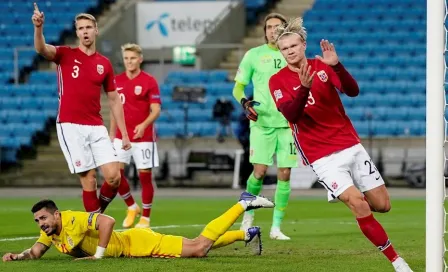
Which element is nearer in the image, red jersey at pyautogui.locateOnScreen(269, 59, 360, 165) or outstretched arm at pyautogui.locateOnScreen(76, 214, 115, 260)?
red jersey at pyautogui.locateOnScreen(269, 59, 360, 165)

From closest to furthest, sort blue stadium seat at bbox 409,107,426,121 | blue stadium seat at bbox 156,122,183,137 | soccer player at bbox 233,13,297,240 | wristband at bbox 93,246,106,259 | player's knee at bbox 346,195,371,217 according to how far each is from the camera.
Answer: player's knee at bbox 346,195,371,217, wristband at bbox 93,246,106,259, soccer player at bbox 233,13,297,240, blue stadium seat at bbox 409,107,426,121, blue stadium seat at bbox 156,122,183,137

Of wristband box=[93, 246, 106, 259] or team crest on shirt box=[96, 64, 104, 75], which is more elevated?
team crest on shirt box=[96, 64, 104, 75]

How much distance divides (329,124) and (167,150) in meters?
16.3

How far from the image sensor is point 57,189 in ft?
75.3

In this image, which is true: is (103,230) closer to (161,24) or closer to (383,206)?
(383,206)

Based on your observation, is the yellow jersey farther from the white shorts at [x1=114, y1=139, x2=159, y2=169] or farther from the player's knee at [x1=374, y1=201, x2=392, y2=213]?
the white shorts at [x1=114, y1=139, x2=159, y2=169]

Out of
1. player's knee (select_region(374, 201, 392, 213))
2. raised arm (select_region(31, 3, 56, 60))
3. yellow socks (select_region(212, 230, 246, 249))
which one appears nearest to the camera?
player's knee (select_region(374, 201, 392, 213))

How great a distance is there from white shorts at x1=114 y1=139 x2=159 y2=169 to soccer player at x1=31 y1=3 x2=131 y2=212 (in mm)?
2511

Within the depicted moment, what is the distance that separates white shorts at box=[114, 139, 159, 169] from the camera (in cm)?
1323

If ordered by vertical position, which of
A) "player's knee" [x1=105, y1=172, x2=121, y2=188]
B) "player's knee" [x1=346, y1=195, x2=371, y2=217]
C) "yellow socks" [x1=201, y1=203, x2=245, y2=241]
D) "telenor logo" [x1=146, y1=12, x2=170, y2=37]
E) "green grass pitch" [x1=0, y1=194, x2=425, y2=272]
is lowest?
"green grass pitch" [x1=0, y1=194, x2=425, y2=272]

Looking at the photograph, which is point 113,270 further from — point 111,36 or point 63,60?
point 111,36

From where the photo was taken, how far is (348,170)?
7.99 meters

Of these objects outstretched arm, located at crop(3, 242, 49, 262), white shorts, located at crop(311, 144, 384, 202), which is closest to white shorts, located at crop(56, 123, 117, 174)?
outstretched arm, located at crop(3, 242, 49, 262)

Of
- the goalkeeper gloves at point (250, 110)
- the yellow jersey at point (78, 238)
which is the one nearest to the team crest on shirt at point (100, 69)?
the goalkeeper gloves at point (250, 110)
